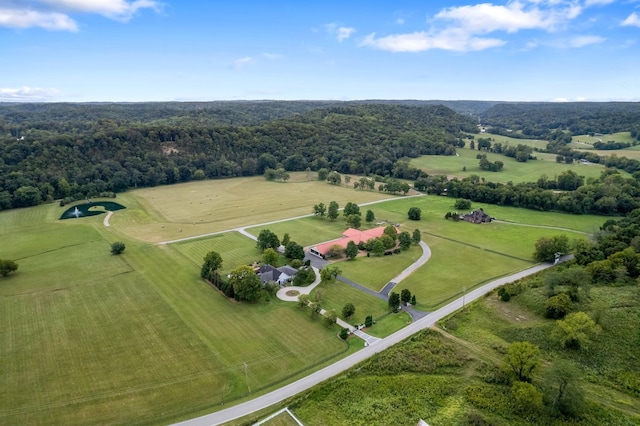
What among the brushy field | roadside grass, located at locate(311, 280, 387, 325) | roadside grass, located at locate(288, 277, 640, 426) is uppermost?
roadside grass, located at locate(288, 277, 640, 426)

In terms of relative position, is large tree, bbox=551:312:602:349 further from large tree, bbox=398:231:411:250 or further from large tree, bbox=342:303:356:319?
large tree, bbox=398:231:411:250

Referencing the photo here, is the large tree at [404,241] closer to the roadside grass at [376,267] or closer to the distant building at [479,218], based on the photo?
the roadside grass at [376,267]

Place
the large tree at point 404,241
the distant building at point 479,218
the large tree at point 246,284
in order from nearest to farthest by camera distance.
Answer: the large tree at point 246,284, the large tree at point 404,241, the distant building at point 479,218

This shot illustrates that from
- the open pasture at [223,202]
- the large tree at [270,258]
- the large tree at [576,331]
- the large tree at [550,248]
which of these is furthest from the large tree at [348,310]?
the open pasture at [223,202]

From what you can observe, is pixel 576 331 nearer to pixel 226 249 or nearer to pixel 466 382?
pixel 466 382

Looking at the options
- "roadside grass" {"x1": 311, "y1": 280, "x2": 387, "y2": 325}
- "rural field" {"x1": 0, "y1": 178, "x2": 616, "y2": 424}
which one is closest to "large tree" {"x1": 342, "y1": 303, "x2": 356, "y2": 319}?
"roadside grass" {"x1": 311, "y1": 280, "x2": 387, "y2": 325}

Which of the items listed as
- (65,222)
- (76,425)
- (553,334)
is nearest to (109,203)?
(65,222)
